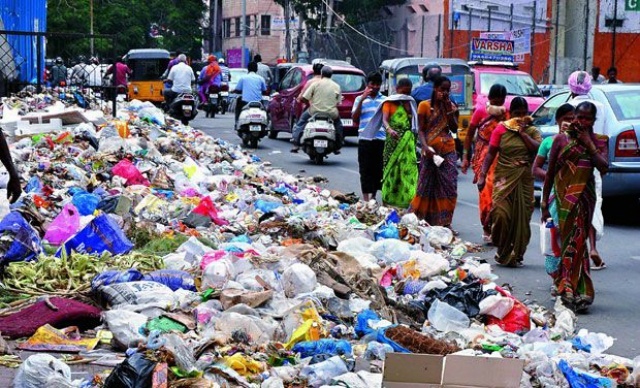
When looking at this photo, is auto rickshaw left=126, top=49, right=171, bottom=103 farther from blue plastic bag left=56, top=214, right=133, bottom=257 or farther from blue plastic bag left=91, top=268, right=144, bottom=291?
blue plastic bag left=91, top=268, right=144, bottom=291

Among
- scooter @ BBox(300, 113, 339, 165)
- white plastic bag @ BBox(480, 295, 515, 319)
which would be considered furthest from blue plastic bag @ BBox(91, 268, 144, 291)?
scooter @ BBox(300, 113, 339, 165)

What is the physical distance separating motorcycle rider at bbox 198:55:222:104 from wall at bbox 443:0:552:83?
1016cm

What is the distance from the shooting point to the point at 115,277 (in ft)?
24.7

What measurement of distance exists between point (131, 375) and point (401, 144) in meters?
7.31

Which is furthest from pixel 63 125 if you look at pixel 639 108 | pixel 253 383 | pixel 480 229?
pixel 253 383

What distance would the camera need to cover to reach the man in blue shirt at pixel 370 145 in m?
13.4

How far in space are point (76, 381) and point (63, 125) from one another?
458 inches

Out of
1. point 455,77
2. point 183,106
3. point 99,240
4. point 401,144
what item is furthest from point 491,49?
point 99,240

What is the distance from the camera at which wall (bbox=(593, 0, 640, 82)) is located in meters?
39.9

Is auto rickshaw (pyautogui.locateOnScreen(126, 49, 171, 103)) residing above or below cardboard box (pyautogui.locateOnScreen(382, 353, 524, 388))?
above

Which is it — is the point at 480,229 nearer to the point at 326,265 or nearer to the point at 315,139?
the point at 326,265

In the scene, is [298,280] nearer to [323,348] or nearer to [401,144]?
[323,348]

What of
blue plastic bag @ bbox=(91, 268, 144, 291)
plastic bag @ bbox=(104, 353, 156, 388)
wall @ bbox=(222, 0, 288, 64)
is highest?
wall @ bbox=(222, 0, 288, 64)

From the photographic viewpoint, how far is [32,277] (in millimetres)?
7684
